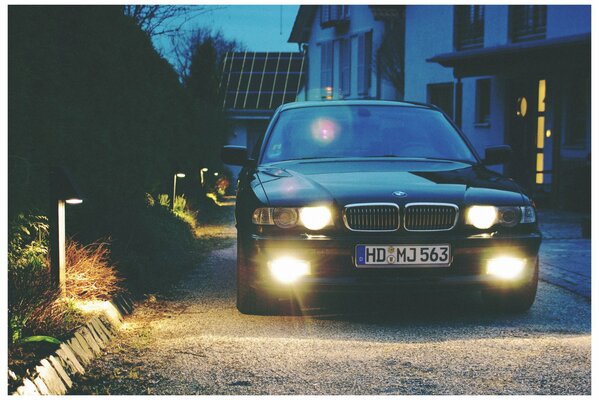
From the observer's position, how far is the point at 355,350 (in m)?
5.10

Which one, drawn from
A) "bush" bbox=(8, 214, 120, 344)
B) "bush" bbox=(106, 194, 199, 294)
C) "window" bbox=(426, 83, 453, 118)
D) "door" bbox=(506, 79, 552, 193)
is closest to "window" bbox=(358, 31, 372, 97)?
"window" bbox=(426, 83, 453, 118)

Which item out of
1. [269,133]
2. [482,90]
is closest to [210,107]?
[482,90]

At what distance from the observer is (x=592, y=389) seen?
433 cm

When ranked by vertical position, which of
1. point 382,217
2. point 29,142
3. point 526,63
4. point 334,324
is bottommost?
point 334,324

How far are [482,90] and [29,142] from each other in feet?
57.0

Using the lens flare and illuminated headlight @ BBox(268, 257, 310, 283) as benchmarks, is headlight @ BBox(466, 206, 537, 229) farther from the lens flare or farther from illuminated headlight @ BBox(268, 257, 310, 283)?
the lens flare

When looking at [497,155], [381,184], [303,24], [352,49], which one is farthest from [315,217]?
[303,24]

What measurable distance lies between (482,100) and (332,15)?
13.7 meters

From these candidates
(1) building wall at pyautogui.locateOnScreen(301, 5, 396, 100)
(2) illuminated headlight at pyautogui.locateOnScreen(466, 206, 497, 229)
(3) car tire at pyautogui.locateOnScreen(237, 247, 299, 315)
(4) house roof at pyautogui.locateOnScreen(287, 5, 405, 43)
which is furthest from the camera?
(4) house roof at pyautogui.locateOnScreen(287, 5, 405, 43)

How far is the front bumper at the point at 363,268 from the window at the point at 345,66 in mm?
27878

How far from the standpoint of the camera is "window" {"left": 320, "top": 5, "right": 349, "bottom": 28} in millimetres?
33719

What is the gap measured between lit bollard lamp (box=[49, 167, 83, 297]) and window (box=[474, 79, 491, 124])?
17.8 meters

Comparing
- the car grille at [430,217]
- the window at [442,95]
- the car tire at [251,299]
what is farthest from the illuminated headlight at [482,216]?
the window at [442,95]

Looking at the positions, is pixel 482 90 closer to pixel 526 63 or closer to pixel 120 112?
pixel 526 63
